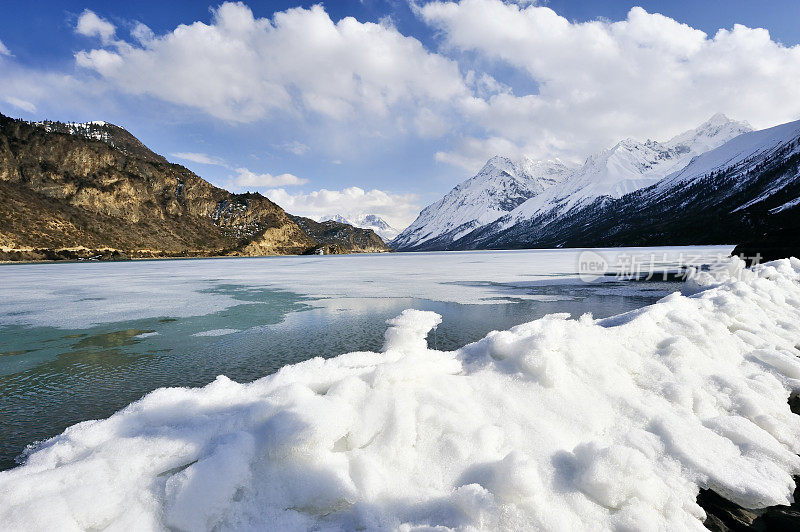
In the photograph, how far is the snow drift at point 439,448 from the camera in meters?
3.55

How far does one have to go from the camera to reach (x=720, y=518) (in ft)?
12.8

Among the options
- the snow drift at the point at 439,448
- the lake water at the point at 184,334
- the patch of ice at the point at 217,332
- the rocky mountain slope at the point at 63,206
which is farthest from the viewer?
the rocky mountain slope at the point at 63,206

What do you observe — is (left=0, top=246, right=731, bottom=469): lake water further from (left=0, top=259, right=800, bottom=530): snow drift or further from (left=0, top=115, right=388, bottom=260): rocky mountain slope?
(left=0, top=115, right=388, bottom=260): rocky mountain slope

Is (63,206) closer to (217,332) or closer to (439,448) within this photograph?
(217,332)

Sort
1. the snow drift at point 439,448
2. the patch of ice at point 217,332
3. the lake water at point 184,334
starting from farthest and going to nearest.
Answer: the patch of ice at point 217,332 → the lake water at point 184,334 → the snow drift at point 439,448

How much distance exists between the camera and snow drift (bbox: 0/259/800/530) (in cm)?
355

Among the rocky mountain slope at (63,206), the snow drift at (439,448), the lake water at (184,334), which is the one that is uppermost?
the rocky mountain slope at (63,206)

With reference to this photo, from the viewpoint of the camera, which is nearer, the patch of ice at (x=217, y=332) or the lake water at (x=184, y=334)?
the lake water at (x=184, y=334)

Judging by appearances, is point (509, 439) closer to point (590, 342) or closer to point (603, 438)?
point (603, 438)

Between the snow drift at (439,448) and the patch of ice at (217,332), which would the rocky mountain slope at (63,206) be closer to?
the patch of ice at (217,332)

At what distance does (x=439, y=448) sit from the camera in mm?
4324

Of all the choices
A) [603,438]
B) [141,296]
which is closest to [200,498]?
[603,438]

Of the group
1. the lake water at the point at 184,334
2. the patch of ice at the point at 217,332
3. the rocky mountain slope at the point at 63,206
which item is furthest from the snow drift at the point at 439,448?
the rocky mountain slope at the point at 63,206

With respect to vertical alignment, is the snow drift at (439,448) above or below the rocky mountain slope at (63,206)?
below
